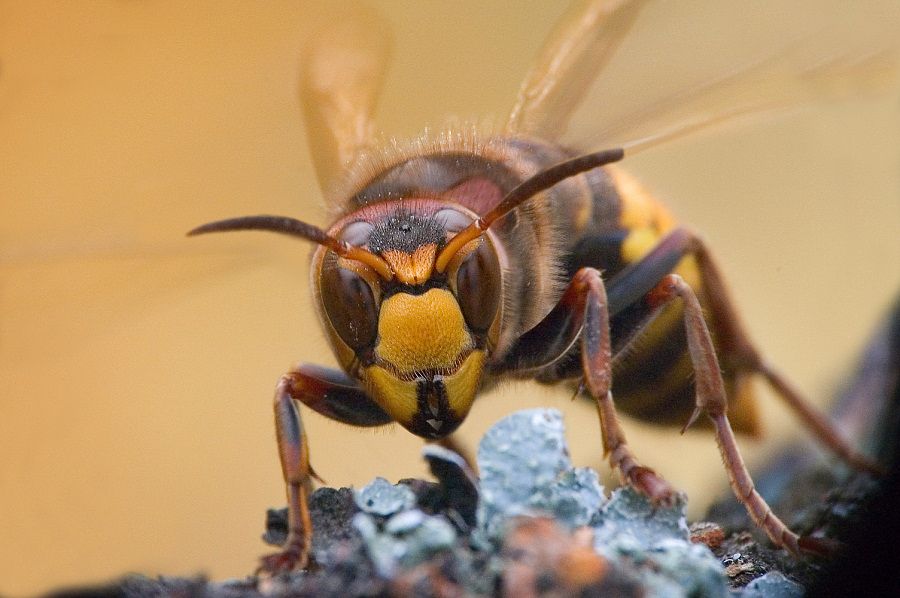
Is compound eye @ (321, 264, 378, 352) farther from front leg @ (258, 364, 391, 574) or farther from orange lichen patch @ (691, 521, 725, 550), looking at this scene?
orange lichen patch @ (691, 521, 725, 550)

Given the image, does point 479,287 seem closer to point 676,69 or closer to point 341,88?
point 676,69

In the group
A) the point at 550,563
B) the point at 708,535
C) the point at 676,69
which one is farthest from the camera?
the point at 676,69

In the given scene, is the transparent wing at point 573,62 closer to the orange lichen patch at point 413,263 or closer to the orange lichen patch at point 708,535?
the orange lichen patch at point 413,263

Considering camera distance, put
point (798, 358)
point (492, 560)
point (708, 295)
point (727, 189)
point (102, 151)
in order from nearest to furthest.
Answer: point (492, 560) → point (708, 295) → point (102, 151) → point (798, 358) → point (727, 189)

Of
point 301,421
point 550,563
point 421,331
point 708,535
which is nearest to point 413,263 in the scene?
point 421,331

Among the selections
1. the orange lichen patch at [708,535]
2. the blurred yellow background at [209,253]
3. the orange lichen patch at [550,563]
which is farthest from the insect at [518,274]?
the orange lichen patch at [550,563]

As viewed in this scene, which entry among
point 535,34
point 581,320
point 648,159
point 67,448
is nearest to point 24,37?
point 67,448

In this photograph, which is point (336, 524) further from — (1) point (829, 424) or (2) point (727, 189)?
(2) point (727, 189)
